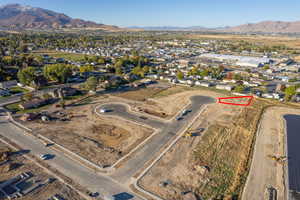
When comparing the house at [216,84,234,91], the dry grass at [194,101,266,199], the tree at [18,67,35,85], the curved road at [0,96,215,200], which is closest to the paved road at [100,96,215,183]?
the curved road at [0,96,215,200]

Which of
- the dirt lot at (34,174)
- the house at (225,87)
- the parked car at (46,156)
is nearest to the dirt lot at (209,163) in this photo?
the dirt lot at (34,174)

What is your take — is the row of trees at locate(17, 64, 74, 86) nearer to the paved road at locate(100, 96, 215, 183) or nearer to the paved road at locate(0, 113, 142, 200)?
the paved road at locate(100, 96, 215, 183)

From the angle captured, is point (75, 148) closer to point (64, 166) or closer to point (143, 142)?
point (64, 166)

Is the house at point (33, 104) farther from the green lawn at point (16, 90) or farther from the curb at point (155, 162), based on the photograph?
the curb at point (155, 162)

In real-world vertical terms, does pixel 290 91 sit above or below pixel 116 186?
above

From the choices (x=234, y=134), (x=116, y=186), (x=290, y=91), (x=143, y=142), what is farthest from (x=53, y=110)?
(x=290, y=91)

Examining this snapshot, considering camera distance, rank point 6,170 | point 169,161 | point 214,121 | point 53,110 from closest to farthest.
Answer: point 6,170 → point 169,161 → point 214,121 → point 53,110

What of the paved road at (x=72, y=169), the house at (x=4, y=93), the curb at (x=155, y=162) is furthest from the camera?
the house at (x=4, y=93)
